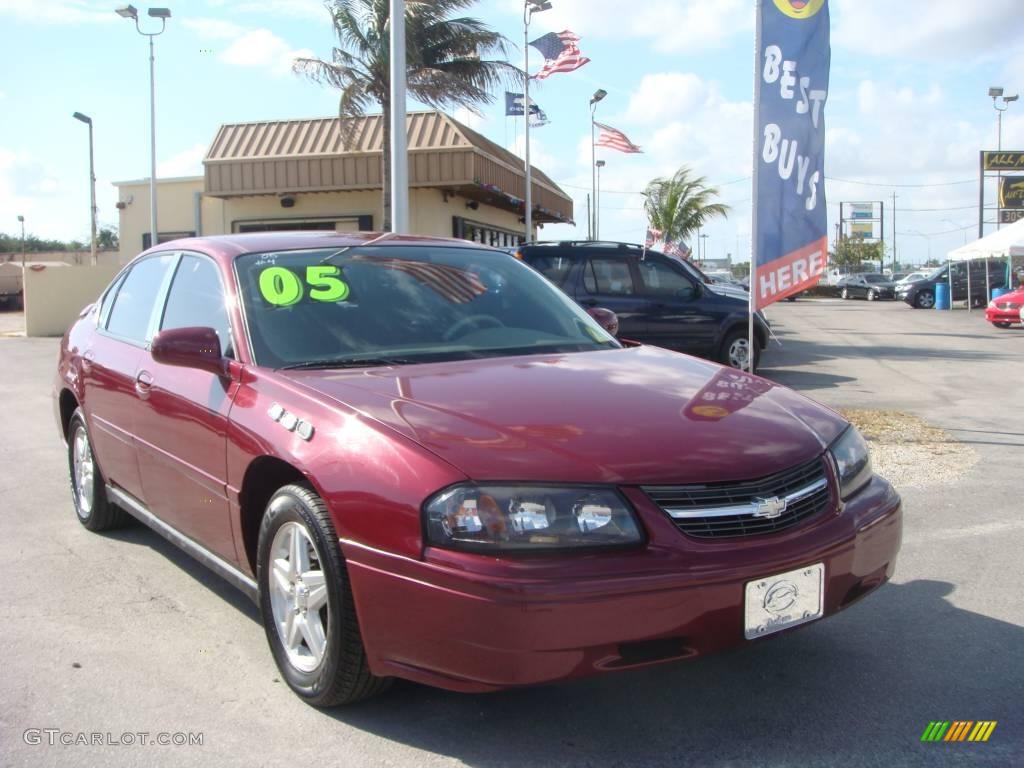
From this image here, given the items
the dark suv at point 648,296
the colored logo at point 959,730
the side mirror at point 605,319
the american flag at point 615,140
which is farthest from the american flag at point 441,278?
the american flag at point 615,140

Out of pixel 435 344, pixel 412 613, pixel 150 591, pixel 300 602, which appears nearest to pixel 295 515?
pixel 300 602

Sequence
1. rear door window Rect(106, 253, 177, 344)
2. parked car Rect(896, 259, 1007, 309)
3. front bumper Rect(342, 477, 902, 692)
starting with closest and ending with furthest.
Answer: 1. front bumper Rect(342, 477, 902, 692)
2. rear door window Rect(106, 253, 177, 344)
3. parked car Rect(896, 259, 1007, 309)

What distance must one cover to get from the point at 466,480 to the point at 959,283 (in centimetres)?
3743

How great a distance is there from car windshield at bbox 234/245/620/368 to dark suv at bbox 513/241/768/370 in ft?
26.8

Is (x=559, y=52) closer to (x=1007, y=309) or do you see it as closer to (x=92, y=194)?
(x=1007, y=309)

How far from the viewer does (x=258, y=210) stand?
25078 millimetres

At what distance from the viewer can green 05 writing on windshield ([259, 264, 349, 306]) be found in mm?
3991

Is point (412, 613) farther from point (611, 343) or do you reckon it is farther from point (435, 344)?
point (611, 343)

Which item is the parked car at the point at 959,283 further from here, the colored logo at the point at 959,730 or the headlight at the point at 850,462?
the colored logo at the point at 959,730

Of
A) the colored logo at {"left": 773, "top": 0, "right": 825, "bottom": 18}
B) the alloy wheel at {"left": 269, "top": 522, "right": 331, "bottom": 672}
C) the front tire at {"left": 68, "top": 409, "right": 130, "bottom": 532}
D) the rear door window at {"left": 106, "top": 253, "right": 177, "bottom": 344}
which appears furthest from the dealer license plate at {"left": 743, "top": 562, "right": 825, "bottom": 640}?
the colored logo at {"left": 773, "top": 0, "right": 825, "bottom": 18}

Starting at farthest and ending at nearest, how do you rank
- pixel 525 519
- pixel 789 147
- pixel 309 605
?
1. pixel 789 147
2. pixel 309 605
3. pixel 525 519

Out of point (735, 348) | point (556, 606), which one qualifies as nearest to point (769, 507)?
point (556, 606)

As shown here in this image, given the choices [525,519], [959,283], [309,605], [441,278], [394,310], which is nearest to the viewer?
[525,519]

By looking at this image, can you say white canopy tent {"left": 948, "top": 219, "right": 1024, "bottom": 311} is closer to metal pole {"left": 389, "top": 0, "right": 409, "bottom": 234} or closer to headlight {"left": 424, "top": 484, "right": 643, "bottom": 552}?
metal pole {"left": 389, "top": 0, "right": 409, "bottom": 234}
